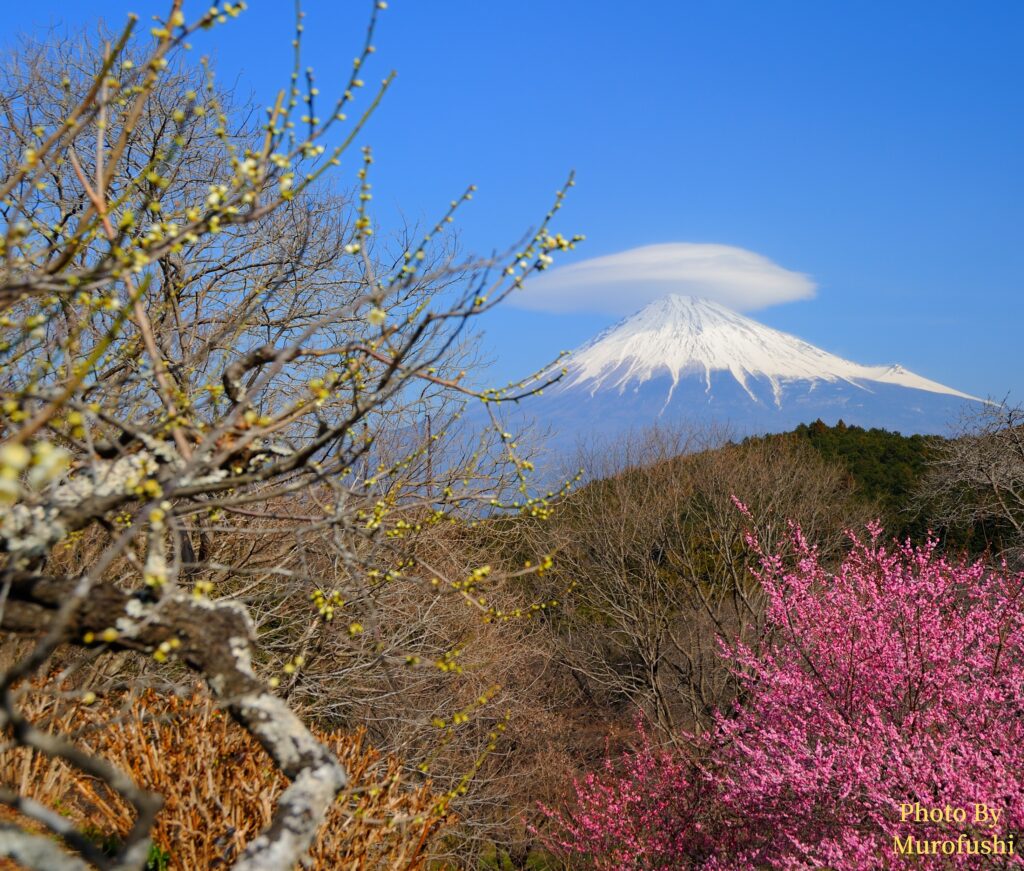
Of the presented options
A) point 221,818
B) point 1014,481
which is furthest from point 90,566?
point 1014,481

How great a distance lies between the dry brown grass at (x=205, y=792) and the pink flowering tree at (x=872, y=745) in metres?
3.58

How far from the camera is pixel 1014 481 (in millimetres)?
22453

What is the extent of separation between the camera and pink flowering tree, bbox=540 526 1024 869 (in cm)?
611

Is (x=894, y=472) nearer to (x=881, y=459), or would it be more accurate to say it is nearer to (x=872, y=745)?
(x=881, y=459)

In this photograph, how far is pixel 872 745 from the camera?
21.7 ft

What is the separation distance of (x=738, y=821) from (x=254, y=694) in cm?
856

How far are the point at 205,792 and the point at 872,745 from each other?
208 inches

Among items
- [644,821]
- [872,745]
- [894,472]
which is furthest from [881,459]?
[872,745]

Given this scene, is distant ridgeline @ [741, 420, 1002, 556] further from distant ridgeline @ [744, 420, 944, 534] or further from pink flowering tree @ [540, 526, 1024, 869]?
pink flowering tree @ [540, 526, 1024, 869]

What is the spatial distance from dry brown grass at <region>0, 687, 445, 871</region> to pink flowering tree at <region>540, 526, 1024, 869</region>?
3.58m

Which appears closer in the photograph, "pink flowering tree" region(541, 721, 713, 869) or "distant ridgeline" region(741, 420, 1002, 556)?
"pink flowering tree" region(541, 721, 713, 869)

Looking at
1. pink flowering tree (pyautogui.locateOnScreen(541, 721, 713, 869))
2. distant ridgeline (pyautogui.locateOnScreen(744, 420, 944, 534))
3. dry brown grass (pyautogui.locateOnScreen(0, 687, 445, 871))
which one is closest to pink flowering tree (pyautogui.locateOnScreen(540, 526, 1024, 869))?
pink flowering tree (pyautogui.locateOnScreen(541, 721, 713, 869))

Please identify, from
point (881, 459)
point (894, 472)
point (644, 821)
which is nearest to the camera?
point (644, 821)

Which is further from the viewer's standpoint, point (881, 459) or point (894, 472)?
point (881, 459)
